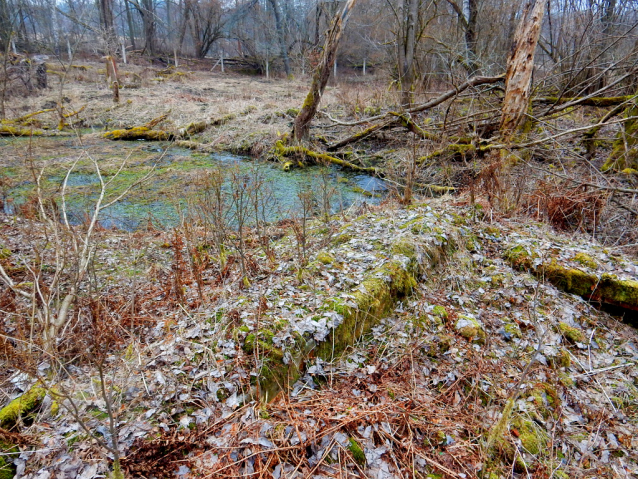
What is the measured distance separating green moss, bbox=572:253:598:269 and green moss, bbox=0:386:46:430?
5431mm

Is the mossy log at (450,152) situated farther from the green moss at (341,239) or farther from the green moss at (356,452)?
the green moss at (356,452)

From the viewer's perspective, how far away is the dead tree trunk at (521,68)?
6387 mm

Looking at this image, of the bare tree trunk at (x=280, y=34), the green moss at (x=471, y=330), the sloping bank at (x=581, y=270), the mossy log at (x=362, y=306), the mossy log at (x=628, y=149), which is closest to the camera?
the mossy log at (x=362, y=306)

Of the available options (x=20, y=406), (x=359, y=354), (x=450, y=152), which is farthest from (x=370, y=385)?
(x=450, y=152)

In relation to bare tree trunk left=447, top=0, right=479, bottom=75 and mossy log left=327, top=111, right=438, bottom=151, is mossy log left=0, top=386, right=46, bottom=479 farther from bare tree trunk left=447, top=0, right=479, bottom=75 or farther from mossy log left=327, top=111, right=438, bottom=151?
bare tree trunk left=447, top=0, right=479, bottom=75

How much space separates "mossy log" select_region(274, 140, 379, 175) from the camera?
1062 cm

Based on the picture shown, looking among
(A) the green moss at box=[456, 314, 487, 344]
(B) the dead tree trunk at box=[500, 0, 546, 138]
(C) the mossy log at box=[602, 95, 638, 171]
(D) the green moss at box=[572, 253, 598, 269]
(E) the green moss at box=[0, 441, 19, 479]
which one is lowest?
(A) the green moss at box=[456, 314, 487, 344]

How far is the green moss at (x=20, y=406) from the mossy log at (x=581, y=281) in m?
4.83

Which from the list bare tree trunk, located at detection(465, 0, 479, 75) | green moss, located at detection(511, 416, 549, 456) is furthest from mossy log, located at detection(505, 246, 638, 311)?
bare tree trunk, located at detection(465, 0, 479, 75)

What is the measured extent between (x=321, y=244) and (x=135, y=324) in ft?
8.20

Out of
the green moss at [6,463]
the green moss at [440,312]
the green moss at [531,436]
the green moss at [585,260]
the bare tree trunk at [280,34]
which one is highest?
the bare tree trunk at [280,34]

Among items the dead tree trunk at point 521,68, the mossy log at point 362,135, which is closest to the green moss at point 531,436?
the dead tree trunk at point 521,68

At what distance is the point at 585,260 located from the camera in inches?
169

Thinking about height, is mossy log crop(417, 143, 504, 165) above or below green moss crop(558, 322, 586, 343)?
above
